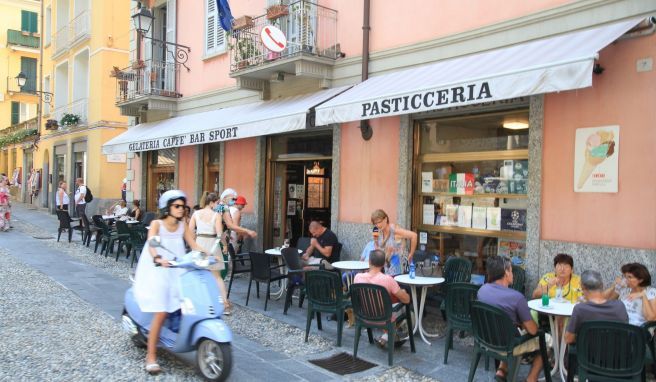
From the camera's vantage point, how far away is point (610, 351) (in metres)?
3.78

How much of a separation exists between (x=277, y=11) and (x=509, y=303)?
6.81m

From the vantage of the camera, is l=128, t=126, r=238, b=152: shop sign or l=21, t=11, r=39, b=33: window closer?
l=128, t=126, r=238, b=152: shop sign

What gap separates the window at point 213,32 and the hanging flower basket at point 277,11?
2976 mm

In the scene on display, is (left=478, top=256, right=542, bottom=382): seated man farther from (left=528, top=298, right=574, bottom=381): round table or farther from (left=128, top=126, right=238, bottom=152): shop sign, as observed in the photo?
(left=128, top=126, right=238, bottom=152): shop sign

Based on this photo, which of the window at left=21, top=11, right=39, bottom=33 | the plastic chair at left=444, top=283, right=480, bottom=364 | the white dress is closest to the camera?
the white dress

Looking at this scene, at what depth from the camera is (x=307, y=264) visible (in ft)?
25.1

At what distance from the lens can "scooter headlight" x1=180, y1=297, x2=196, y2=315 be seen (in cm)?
447

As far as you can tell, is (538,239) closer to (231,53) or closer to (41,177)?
(231,53)

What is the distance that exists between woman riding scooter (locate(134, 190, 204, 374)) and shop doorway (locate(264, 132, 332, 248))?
5.91 metres

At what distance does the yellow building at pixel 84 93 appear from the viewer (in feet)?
63.7

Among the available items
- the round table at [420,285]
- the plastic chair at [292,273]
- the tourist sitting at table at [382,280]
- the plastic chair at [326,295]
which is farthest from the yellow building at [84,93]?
the tourist sitting at table at [382,280]

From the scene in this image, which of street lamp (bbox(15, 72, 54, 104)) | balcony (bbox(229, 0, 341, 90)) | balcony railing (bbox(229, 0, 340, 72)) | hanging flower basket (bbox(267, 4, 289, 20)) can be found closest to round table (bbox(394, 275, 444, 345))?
balcony (bbox(229, 0, 341, 90))

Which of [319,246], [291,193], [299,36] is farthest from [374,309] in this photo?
[291,193]

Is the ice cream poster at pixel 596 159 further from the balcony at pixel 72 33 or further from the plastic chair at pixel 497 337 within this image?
the balcony at pixel 72 33
